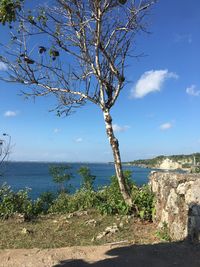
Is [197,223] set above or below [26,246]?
above

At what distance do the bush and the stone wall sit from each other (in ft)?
13.2

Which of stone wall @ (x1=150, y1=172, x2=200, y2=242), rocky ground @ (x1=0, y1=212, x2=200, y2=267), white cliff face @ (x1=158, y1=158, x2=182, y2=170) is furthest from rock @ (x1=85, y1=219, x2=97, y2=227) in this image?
white cliff face @ (x1=158, y1=158, x2=182, y2=170)

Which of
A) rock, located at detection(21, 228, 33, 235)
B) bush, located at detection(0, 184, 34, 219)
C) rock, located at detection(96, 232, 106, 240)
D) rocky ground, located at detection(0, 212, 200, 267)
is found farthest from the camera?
bush, located at detection(0, 184, 34, 219)

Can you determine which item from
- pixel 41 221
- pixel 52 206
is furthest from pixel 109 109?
pixel 52 206

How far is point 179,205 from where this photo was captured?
310 inches

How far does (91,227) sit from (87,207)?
2.76m

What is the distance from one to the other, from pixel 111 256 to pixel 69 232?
2670 mm

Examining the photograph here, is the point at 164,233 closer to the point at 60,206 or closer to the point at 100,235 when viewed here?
the point at 100,235

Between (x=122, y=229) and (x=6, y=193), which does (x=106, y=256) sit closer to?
(x=122, y=229)

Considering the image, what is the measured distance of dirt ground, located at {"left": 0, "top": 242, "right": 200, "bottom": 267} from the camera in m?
6.30

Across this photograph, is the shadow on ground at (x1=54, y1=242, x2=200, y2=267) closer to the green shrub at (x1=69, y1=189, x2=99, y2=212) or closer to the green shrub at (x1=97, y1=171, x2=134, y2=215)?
the green shrub at (x1=97, y1=171, x2=134, y2=215)

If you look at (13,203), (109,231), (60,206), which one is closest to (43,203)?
(60,206)

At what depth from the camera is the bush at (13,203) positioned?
11424mm

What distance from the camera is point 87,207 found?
40.3 feet
